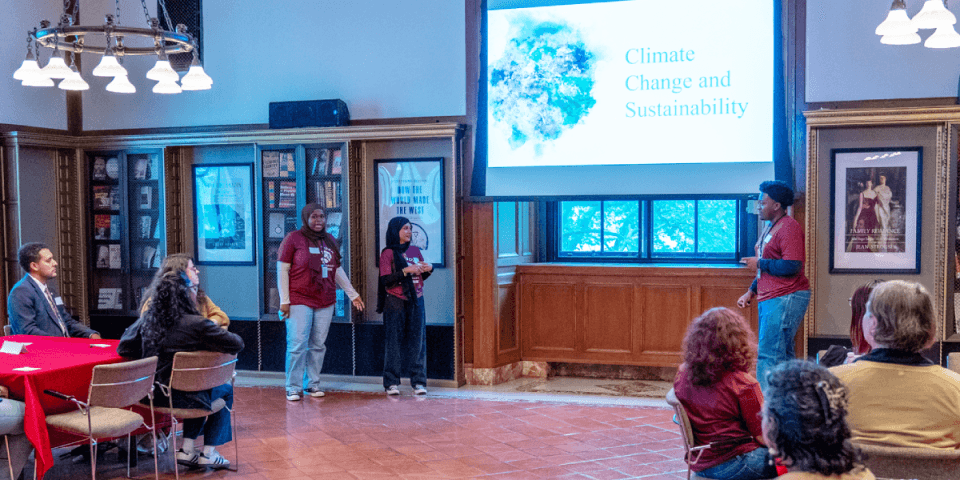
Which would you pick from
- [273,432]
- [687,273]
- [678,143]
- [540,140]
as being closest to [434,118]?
[540,140]

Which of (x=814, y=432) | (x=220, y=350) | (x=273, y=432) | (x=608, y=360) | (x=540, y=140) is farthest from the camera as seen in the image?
(x=608, y=360)

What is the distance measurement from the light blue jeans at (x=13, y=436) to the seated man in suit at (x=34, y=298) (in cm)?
122

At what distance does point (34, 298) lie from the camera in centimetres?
529

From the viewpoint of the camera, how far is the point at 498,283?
7332mm

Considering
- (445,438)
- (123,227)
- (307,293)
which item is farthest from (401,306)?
(123,227)

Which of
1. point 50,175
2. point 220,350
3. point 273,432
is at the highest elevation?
point 50,175

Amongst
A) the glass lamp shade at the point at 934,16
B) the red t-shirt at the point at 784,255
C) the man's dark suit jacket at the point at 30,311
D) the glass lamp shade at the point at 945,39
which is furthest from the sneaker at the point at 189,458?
the glass lamp shade at the point at 945,39

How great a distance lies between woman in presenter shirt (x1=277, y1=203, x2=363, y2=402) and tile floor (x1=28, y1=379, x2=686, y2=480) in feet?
0.84

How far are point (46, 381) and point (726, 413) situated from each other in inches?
131

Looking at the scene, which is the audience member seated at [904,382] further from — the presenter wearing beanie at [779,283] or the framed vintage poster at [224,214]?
the framed vintage poster at [224,214]

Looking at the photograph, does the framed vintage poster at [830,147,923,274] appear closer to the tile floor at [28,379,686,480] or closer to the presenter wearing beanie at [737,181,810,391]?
the presenter wearing beanie at [737,181,810,391]

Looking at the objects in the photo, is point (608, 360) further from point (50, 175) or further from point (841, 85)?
point (50, 175)

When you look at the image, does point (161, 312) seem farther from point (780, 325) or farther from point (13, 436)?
point (780, 325)

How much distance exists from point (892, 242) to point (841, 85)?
4.15 feet
